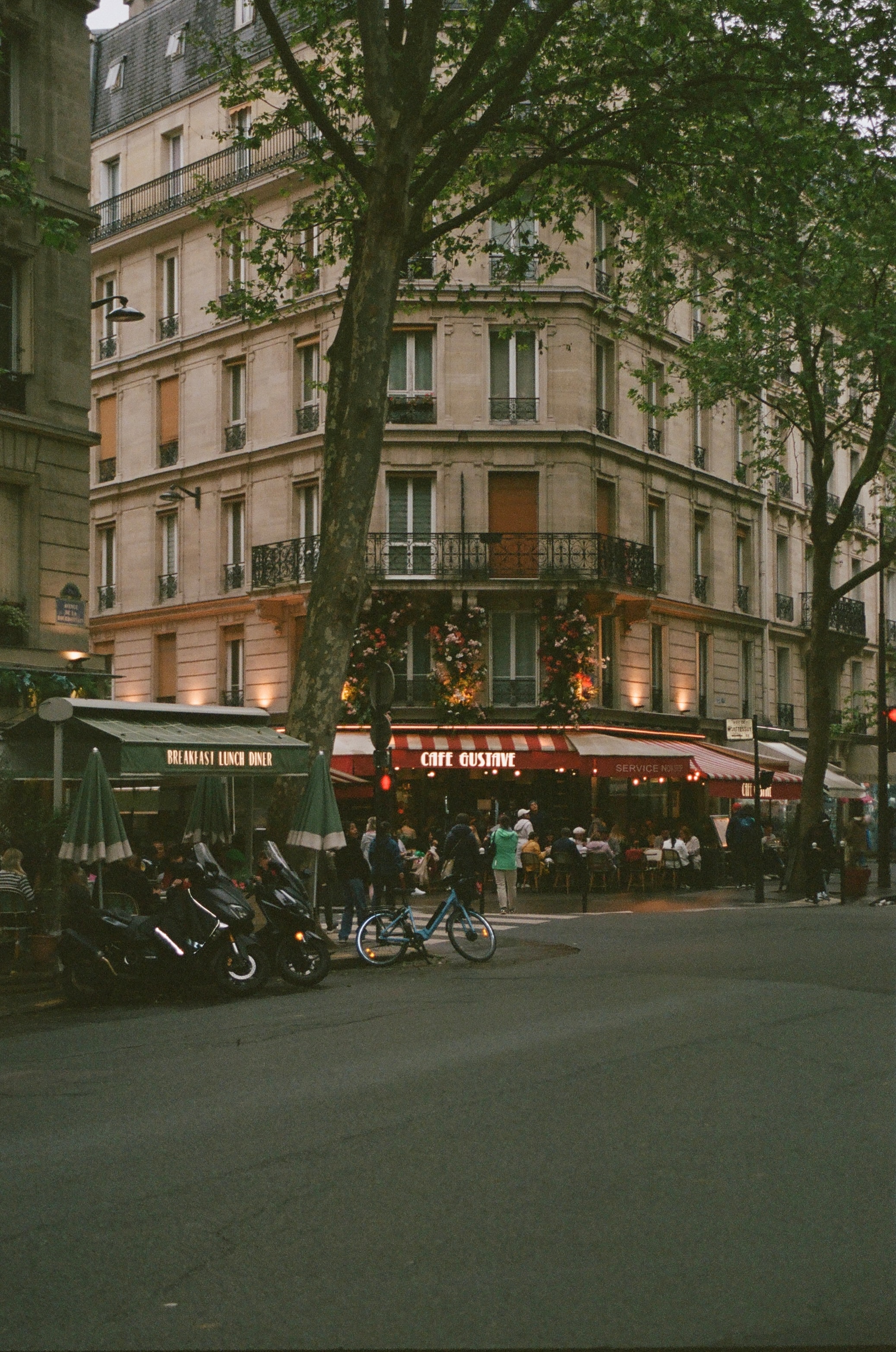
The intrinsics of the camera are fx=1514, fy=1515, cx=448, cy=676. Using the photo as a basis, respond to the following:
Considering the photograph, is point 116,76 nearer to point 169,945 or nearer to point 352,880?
point 352,880

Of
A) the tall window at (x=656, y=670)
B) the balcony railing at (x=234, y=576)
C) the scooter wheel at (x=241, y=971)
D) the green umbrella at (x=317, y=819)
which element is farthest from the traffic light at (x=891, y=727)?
the scooter wheel at (x=241, y=971)

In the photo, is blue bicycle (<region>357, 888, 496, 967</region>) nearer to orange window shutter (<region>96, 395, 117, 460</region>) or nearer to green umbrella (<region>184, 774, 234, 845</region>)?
green umbrella (<region>184, 774, 234, 845</region>)

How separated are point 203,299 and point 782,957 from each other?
27512 millimetres

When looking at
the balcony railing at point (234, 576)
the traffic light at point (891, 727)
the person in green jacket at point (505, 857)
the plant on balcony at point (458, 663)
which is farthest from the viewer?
the balcony railing at point (234, 576)

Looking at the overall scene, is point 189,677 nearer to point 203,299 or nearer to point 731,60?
point 203,299

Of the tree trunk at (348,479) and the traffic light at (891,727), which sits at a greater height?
the tree trunk at (348,479)

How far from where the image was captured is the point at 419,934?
16.0 metres

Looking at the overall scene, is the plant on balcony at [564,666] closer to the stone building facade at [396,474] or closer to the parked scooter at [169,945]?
the stone building facade at [396,474]

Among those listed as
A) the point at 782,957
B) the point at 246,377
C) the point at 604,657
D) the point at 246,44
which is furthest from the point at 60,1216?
the point at 246,377

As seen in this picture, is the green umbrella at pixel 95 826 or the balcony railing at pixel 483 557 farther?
the balcony railing at pixel 483 557

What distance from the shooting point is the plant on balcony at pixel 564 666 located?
33938 millimetres

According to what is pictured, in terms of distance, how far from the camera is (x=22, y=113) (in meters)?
22.1

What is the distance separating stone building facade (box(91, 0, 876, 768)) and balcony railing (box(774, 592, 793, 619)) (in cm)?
62

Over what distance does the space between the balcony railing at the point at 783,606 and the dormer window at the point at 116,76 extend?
23294 mm
